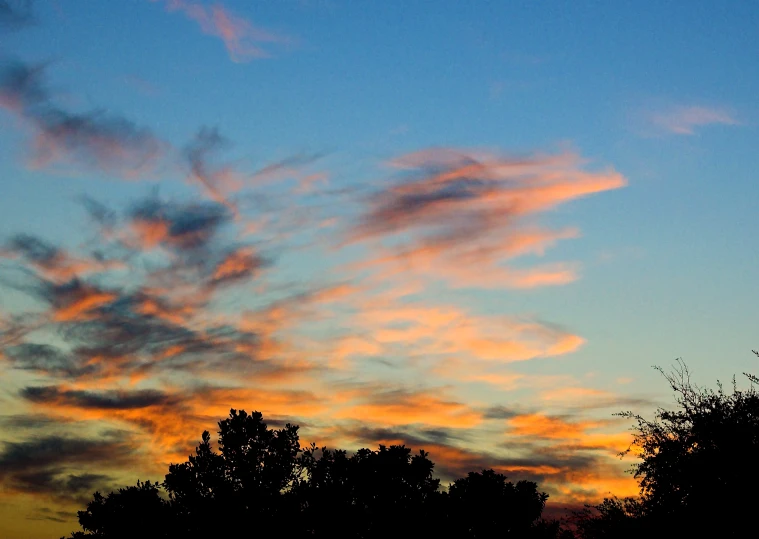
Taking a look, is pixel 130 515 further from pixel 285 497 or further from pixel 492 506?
pixel 492 506

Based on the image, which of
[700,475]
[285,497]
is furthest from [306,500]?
[700,475]

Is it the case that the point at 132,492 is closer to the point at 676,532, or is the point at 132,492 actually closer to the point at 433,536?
the point at 433,536

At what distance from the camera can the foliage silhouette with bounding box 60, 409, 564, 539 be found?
62.5m

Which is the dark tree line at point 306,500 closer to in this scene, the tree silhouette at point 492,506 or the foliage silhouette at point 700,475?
the tree silhouette at point 492,506

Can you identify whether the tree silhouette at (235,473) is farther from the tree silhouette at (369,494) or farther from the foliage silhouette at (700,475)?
the foliage silhouette at (700,475)

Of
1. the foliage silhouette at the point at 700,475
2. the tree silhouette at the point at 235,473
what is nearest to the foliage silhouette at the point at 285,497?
the tree silhouette at the point at 235,473

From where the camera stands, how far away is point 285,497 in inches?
2473

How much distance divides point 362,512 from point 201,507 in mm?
12308

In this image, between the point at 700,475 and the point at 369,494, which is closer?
the point at 700,475

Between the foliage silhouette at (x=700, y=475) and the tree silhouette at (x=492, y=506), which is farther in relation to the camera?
the tree silhouette at (x=492, y=506)

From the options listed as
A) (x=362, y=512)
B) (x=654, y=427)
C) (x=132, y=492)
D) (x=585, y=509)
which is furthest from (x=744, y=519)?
(x=132, y=492)

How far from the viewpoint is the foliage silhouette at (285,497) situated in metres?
62.5

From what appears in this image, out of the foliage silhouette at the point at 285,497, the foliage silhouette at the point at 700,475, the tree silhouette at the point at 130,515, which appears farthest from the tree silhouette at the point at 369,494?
the foliage silhouette at the point at 700,475

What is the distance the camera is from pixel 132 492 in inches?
2753
